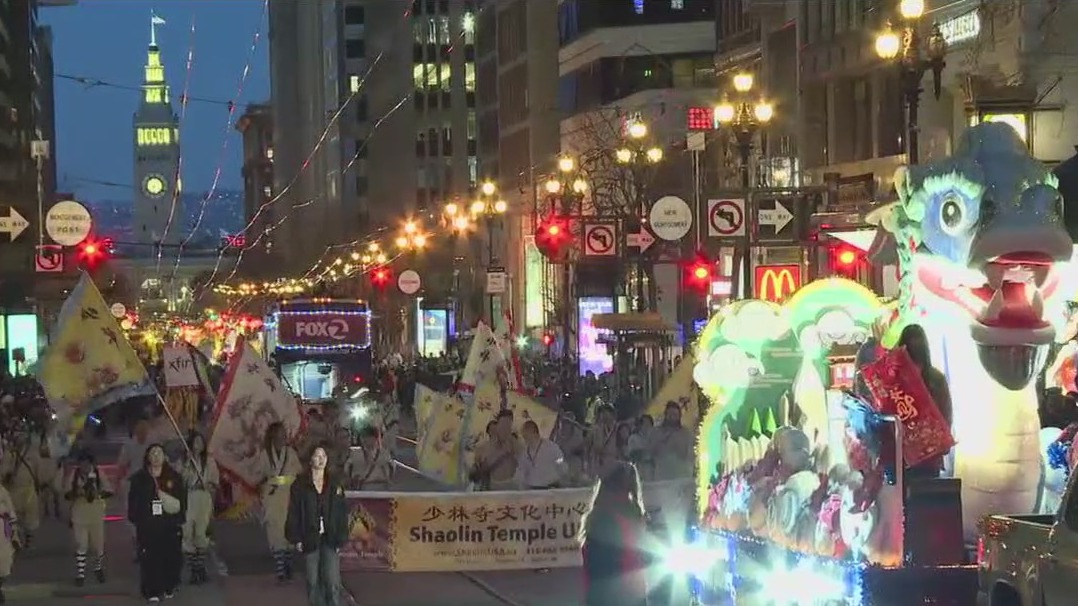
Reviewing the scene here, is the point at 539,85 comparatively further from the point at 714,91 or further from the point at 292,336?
the point at 292,336

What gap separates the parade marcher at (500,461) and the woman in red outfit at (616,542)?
8367mm

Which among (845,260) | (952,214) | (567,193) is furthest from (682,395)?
(567,193)

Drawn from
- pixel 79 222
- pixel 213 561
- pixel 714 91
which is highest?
pixel 714 91

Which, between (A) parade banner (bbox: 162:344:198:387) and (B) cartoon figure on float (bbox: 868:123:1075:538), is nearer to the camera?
(B) cartoon figure on float (bbox: 868:123:1075:538)

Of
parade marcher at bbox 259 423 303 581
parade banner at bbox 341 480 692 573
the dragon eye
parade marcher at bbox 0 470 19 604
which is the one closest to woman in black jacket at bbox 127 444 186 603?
parade marcher at bbox 0 470 19 604

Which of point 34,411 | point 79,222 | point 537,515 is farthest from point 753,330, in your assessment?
point 79,222

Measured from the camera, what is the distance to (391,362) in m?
63.2

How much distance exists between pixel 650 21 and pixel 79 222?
3590 cm

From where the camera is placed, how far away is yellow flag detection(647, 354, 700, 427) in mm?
24266

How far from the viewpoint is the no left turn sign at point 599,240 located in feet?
A: 146

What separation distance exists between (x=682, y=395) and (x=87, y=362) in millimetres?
7265

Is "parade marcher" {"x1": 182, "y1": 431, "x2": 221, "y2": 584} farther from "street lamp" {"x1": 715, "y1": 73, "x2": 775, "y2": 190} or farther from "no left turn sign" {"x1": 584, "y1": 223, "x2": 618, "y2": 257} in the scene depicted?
"no left turn sign" {"x1": 584, "y1": 223, "x2": 618, "y2": 257}

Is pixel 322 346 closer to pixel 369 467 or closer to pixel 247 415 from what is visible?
pixel 247 415

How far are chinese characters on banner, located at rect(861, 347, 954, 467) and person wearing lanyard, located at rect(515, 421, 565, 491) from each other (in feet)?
28.2
